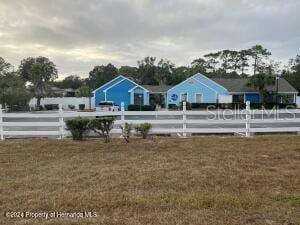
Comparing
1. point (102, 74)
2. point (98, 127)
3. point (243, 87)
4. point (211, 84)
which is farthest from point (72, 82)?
point (98, 127)

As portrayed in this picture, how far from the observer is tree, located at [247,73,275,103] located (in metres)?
49.6

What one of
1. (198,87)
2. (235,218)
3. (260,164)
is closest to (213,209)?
(235,218)

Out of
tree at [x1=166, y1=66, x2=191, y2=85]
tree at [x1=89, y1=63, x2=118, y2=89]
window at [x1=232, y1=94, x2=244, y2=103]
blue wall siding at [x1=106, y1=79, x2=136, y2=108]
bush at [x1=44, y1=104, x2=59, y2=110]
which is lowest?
bush at [x1=44, y1=104, x2=59, y2=110]

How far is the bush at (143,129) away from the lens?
1396cm

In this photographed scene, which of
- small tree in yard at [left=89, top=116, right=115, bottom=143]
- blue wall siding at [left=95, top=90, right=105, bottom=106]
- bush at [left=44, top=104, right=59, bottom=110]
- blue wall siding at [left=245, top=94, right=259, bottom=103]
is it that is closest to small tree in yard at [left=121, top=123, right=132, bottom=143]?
small tree in yard at [left=89, top=116, right=115, bottom=143]

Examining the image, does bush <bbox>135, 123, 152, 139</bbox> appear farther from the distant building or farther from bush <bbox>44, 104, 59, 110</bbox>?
bush <bbox>44, 104, 59, 110</bbox>

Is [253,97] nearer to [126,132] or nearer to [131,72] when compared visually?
[131,72]

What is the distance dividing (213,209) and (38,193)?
2.90 meters

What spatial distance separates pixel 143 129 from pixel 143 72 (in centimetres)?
7151

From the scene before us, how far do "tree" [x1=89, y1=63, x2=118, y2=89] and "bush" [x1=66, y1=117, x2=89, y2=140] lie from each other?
87.6 meters

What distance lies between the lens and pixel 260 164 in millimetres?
9320

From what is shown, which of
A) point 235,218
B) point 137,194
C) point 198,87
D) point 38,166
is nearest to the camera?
→ point 235,218

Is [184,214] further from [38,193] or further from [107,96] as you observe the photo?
[107,96]

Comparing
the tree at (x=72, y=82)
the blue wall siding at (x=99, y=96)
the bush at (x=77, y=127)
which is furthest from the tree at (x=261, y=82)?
the tree at (x=72, y=82)
